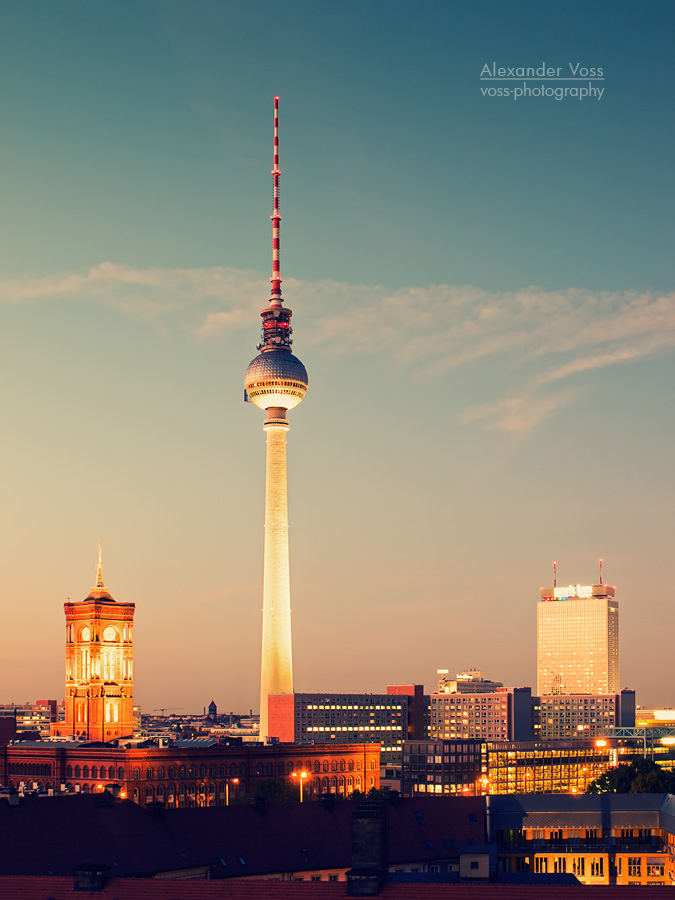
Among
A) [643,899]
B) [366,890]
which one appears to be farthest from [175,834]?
[643,899]

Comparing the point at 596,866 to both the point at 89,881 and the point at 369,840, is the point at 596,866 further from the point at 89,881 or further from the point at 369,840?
the point at 89,881

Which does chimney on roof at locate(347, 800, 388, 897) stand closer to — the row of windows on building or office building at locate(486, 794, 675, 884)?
the row of windows on building

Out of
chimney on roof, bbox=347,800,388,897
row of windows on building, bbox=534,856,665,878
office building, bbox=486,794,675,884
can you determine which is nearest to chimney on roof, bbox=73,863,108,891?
chimney on roof, bbox=347,800,388,897

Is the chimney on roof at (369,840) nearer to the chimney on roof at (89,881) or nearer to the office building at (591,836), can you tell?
the chimney on roof at (89,881)

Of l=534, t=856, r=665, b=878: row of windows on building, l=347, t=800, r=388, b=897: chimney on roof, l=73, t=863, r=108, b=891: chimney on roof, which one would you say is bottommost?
l=534, t=856, r=665, b=878: row of windows on building

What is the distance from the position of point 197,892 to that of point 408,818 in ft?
196

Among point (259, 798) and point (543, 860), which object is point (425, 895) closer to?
point (259, 798)

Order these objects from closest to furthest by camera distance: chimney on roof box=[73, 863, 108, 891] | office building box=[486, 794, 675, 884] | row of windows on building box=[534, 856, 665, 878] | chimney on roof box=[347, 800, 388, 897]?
chimney on roof box=[73, 863, 108, 891] → chimney on roof box=[347, 800, 388, 897] → row of windows on building box=[534, 856, 665, 878] → office building box=[486, 794, 675, 884]

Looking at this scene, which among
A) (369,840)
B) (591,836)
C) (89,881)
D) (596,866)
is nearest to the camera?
(89,881)

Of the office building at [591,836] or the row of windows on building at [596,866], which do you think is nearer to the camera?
the row of windows on building at [596,866]

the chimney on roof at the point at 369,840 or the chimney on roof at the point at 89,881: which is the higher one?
the chimney on roof at the point at 369,840

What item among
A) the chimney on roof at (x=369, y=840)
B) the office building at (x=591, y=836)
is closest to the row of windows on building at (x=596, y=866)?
the office building at (x=591, y=836)

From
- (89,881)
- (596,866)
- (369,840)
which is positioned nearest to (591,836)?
(596,866)

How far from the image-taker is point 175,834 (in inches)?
5261
